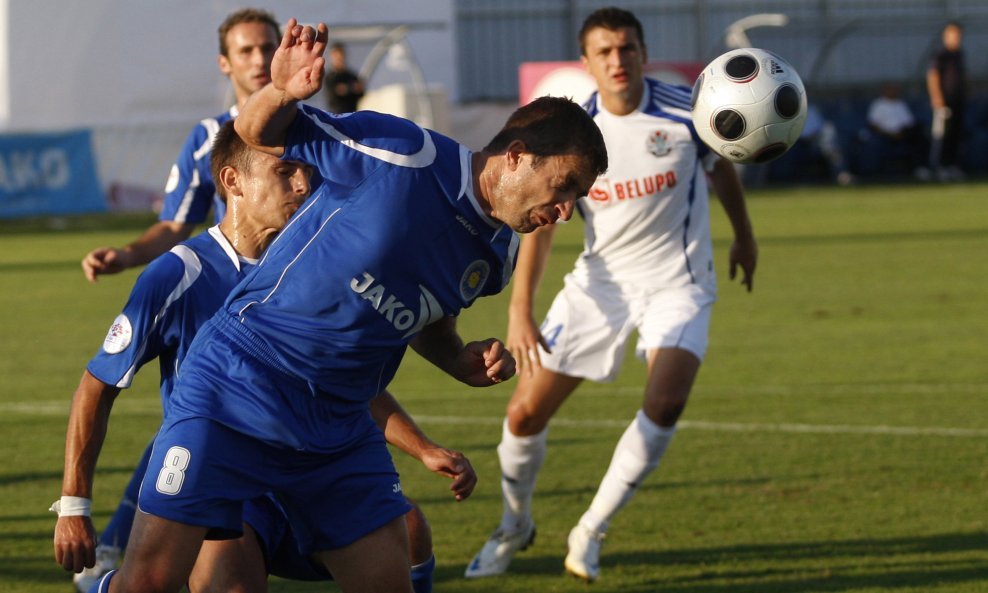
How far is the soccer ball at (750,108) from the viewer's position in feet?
17.7

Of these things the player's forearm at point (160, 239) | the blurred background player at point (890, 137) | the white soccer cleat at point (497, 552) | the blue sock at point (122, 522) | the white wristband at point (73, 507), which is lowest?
the blurred background player at point (890, 137)

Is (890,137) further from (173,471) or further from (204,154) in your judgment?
(173,471)

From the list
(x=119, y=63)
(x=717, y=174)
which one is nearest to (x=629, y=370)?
(x=717, y=174)

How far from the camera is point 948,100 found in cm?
2547

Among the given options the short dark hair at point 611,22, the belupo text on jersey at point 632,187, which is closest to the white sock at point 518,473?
the belupo text on jersey at point 632,187

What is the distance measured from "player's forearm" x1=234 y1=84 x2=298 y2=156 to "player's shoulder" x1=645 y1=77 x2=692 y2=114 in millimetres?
2796

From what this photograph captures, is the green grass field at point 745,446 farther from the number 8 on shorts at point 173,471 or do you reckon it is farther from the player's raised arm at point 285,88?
the player's raised arm at point 285,88

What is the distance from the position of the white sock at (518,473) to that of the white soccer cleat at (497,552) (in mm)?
33

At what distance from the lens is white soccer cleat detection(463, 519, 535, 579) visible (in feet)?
18.4

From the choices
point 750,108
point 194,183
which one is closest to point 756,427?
point 750,108

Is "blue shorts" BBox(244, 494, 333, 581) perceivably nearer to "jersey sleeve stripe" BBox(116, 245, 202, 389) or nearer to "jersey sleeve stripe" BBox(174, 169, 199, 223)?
"jersey sleeve stripe" BBox(116, 245, 202, 389)

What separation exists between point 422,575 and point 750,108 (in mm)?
2120

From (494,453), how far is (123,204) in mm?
17374

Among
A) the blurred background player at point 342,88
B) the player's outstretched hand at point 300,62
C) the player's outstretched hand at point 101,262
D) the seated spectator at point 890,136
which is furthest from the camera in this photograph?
the seated spectator at point 890,136
